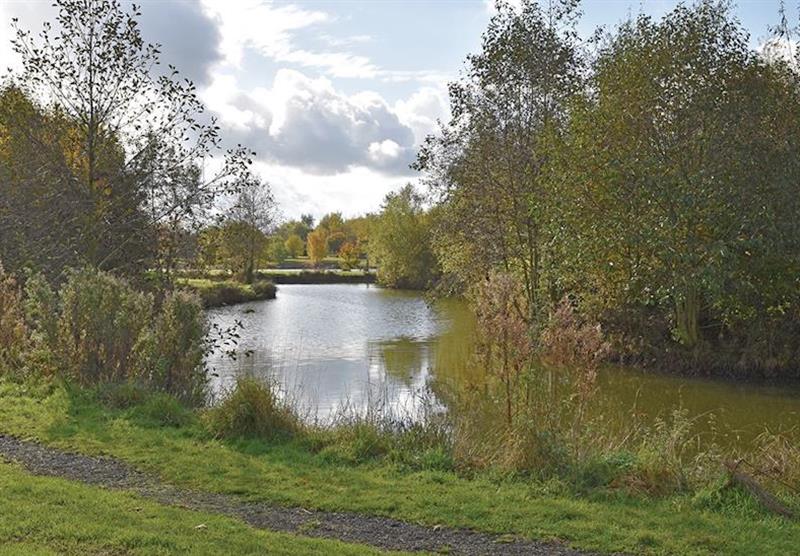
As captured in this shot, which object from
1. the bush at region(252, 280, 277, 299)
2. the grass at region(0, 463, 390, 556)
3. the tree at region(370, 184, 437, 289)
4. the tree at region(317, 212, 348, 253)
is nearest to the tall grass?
the grass at region(0, 463, 390, 556)

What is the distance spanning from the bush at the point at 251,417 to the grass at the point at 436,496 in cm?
21

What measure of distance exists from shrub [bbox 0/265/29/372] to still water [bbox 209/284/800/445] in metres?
3.67

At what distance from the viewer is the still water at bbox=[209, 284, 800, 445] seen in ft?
46.2

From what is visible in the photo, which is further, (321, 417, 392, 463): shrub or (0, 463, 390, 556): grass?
(321, 417, 392, 463): shrub

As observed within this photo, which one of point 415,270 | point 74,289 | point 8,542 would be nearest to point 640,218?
point 74,289

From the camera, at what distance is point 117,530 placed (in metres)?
5.60

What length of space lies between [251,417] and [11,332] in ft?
21.0

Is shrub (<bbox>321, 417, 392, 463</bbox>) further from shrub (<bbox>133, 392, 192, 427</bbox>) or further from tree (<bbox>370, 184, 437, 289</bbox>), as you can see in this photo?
tree (<bbox>370, 184, 437, 289</bbox>)

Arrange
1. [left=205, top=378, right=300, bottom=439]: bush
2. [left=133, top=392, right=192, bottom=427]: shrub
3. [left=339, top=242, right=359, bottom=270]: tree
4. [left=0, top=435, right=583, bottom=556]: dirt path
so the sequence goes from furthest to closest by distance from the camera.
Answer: [left=339, top=242, right=359, bottom=270]: tree → [left=133, top=392, right=192, bottom=427]: shrub → [left=205, top=378, right=300, bottom=439]: bush → [left=0, top=435, right=583, bottom=556]: dirt path

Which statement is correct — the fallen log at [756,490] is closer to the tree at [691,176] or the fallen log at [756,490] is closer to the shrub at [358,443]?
the shrub at [358,443]

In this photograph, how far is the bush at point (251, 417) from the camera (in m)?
9.27

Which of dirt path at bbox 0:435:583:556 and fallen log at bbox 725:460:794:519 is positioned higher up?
fallen log at bbox 725:460:794:519

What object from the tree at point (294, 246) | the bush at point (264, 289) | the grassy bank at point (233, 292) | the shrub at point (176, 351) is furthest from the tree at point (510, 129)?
the tree at point (294, 246)

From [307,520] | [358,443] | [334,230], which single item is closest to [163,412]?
[358,443]
